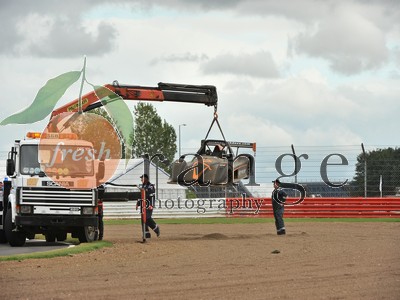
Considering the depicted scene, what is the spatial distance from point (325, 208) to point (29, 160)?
18.9 m

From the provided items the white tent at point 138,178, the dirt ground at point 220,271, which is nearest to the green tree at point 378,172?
the white tent at point 138,178

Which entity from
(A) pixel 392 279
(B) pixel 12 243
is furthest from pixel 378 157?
(A) pixel 392 279

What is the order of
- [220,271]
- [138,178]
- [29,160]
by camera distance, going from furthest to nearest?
[138,178] < [29,160] < [220,271]

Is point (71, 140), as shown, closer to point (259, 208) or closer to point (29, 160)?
point (29, 160)

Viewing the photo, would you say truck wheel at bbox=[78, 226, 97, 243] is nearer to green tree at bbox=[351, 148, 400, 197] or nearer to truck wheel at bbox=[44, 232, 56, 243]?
truck wheel at bbox=[44, 232, 56, 243]

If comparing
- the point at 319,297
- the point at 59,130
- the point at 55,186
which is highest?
the point at 59,130

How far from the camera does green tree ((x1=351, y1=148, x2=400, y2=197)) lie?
3684 centimetres

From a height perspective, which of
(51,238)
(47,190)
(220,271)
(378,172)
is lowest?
(220,271)

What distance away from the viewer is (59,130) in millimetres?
23234

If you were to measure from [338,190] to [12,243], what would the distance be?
18759 mm

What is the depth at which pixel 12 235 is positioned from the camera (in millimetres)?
22125

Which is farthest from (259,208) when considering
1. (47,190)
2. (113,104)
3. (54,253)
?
(54,253)

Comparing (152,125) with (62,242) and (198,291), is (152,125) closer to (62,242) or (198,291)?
(62,242)

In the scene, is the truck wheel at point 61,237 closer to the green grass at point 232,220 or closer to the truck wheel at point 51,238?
the truck wheel at point 51,238
